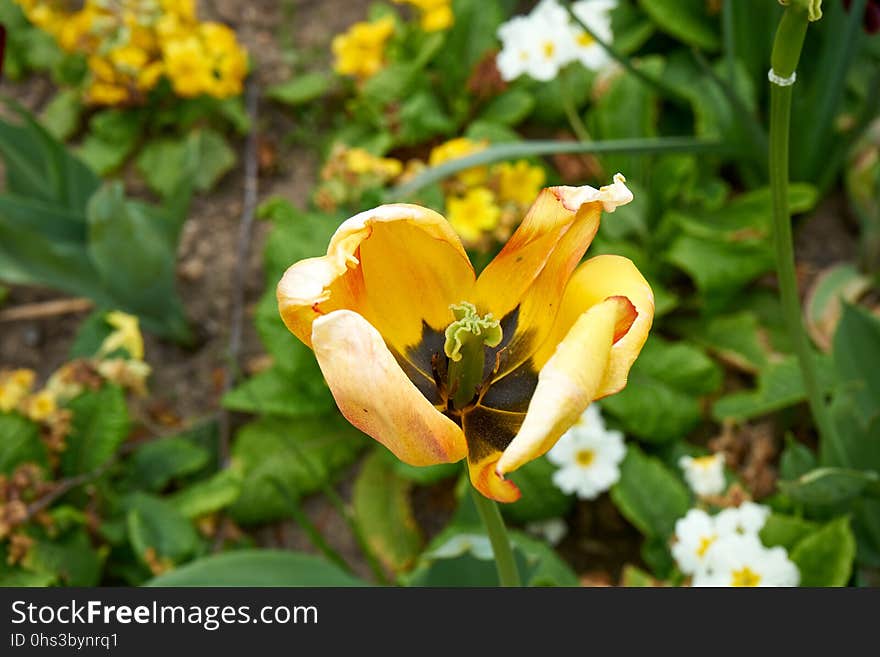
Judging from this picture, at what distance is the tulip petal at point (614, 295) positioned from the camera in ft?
2.61

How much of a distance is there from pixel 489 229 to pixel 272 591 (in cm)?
103

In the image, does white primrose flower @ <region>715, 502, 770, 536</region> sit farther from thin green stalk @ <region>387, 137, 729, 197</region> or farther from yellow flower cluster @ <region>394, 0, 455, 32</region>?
yellow flower cluster @ <region>394, 0, 455, 32</region>

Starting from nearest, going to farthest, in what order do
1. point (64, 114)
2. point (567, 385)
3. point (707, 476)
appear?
point (567, 385)
point (707, 476)
point (64, 114)

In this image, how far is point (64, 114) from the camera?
9.04ft

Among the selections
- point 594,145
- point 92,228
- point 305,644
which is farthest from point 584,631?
point 92,228

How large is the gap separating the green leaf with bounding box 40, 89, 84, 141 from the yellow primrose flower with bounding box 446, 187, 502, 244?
127cm

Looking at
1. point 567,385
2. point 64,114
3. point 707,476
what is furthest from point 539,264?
point 64,114

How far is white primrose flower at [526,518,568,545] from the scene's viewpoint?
1.95m

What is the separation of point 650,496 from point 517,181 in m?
0.77

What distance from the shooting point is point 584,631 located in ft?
3.58

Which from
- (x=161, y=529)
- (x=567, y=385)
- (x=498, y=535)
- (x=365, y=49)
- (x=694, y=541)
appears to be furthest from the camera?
(x=365, y=49)

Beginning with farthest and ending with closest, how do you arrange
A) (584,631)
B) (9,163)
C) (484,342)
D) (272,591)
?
(9,163) < (272,591) < (584,631) < (484,342)

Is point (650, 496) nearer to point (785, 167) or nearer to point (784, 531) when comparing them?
point (784, 531)

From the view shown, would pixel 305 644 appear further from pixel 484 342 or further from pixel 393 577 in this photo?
pixel 393 577
